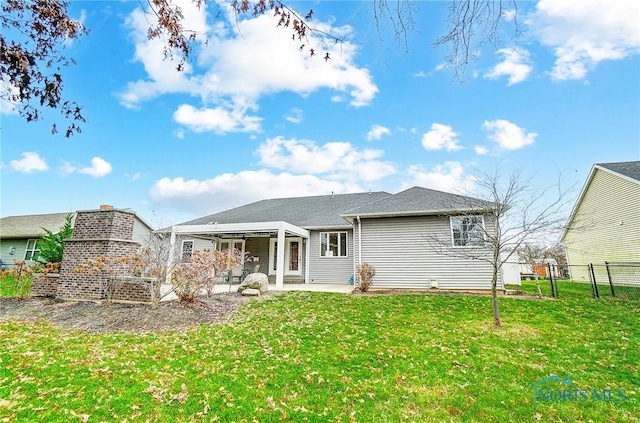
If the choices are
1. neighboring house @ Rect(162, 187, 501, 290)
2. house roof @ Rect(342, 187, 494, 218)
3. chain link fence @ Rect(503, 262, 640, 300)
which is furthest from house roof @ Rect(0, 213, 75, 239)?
chain link fence @ Rect(503, 262, 640, 300)

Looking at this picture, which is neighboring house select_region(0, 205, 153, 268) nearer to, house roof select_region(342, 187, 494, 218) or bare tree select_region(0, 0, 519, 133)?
house roof select_region(342, 187, 494, 218)

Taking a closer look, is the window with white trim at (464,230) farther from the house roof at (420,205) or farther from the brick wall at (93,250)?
the brick wall at (93,250)

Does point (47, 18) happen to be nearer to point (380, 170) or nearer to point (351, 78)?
point (351, 78)

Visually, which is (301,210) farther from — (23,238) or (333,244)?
(23,238)

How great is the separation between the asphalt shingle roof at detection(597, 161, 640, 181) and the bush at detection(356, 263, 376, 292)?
11184mm

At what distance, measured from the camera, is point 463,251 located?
38.1 feet

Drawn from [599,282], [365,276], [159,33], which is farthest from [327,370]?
[599,282]

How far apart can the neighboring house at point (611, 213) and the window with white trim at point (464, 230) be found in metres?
3.49

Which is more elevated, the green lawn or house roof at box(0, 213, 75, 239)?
house roof at box(0, 213, 75, 239)

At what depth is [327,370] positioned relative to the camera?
441cm

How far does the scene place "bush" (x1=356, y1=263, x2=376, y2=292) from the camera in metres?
11.8

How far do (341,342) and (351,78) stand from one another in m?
4.59

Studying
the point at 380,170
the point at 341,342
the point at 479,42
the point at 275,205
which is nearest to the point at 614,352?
the point at 341,342

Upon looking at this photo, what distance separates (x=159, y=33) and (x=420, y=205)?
35.9ft
